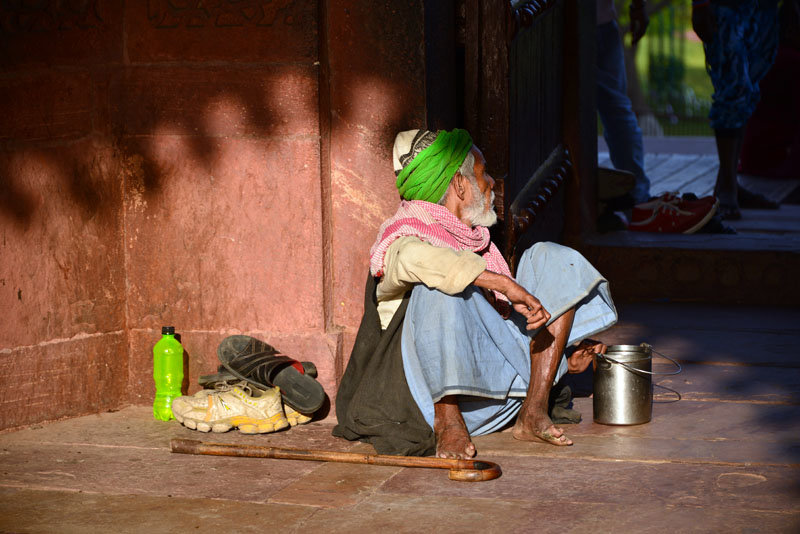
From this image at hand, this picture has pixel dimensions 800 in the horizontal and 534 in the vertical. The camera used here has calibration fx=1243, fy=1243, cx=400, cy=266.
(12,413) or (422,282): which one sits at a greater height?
(422,282)

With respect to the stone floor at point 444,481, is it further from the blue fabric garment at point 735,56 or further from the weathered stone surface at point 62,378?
the blue fabric garment at point 735,56

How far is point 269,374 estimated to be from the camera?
4.71m

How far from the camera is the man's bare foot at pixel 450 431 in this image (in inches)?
166

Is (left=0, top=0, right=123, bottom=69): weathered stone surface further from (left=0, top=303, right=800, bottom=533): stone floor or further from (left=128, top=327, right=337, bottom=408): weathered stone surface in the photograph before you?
(left=0, top=303, right=800, bottom=533): stone floor

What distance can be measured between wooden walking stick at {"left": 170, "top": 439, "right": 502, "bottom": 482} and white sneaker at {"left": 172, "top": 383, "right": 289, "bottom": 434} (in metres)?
0.25

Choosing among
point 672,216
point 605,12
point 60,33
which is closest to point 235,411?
point 60,33

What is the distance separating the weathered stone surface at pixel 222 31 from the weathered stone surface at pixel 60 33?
7 cm

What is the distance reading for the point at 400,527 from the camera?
11.9 ft

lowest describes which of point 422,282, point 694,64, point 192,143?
point 422,282

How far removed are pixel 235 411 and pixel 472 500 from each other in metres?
1.21

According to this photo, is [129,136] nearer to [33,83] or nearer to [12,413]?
[33,83]

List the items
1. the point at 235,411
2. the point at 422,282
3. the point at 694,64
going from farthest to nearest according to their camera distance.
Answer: the point at 694,64 → the point at 235,411 → the point at 422,282

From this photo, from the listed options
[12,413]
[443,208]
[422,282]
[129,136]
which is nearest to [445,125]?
[443,208]

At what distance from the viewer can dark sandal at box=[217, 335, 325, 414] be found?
15.5 ft
